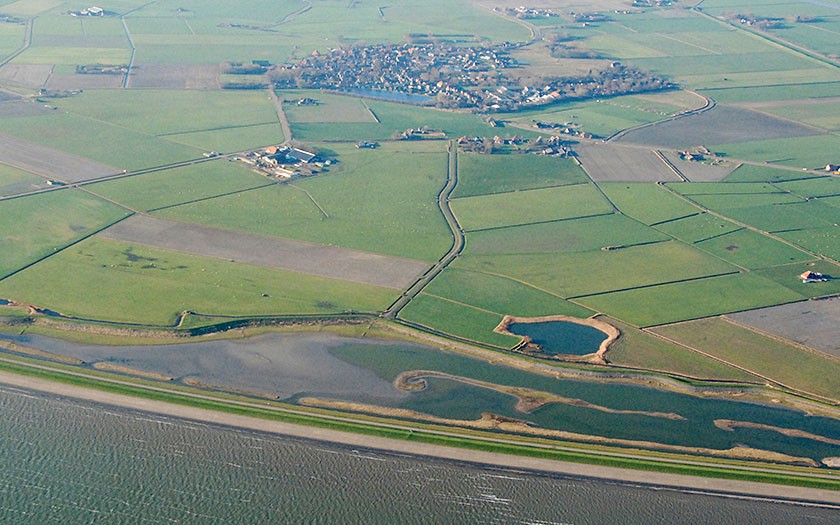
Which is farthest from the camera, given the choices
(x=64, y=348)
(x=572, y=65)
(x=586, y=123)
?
(x=572, y=65)

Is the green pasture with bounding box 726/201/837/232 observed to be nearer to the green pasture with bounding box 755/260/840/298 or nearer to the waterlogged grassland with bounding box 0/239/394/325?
the green pasture with bounding box 755/260/840/298

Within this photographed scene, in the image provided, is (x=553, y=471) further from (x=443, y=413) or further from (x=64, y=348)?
(x=64, y=348)

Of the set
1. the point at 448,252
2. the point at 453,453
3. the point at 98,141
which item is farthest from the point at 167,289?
the point at 98,141

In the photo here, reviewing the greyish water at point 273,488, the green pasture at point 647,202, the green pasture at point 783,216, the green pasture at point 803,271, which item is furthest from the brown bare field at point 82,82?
the green pasture at point 803,271

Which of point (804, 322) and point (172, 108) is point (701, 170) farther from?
point (172, 108)

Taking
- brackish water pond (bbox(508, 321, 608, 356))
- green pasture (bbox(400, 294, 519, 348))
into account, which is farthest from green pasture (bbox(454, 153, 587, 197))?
brackish water pond (bbox(508, 321, 608, 356))

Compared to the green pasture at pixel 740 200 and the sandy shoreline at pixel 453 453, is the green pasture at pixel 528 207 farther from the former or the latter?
the sandy shoreline at pixel 453 453

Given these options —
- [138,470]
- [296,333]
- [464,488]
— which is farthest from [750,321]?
[138,470]
